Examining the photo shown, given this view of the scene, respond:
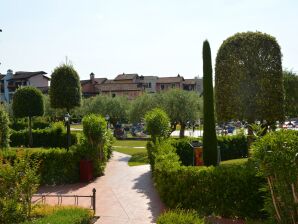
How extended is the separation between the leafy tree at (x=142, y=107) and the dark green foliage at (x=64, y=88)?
50.1 feet

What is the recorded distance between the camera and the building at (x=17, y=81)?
8112 cm

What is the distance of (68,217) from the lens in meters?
10.3

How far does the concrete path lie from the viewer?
1300 cm

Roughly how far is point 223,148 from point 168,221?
60.0ft

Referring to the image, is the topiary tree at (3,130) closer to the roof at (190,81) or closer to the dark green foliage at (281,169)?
the dark green foliage at (281,169)

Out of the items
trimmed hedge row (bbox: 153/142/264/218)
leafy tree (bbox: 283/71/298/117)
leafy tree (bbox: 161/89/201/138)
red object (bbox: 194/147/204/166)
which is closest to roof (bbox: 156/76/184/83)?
leafy tree (bbox: 283/71/298/117)

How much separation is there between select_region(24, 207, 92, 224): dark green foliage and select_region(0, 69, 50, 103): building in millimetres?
72193

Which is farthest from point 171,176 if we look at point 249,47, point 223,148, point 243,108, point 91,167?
point 223,148

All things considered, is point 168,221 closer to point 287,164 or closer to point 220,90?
point 287,164

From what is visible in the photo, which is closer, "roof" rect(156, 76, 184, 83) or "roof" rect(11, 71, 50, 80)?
"roof" rect(11, 71, 50, 80)

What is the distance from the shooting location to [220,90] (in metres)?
20.5

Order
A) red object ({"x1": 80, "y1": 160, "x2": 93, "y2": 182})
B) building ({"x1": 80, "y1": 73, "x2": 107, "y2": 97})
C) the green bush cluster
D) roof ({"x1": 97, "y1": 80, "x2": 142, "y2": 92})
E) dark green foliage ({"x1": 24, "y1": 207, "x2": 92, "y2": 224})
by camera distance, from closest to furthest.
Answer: dark green foliage ({"x1": 24, "y1": 207, "x2": 92, "y2": 224}) < red object ({"x1": 80, "y1": 160, "x2": 93, "y2": 182}) < the green bush cluster < roof ({"x1": 97, "y1": 80, "x2": 142, "y2": 92}) < building ({"x1": 80, "y1": 73, "x2": 107, "y2": 97})

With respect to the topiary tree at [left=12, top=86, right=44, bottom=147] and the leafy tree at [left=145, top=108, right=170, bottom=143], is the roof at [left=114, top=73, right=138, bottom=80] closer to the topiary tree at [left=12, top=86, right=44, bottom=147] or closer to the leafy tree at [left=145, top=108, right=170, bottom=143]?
the topiary tree at [left=12, top=86, right=44, bottom=147]

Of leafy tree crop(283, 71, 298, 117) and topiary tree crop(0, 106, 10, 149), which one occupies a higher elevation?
leafy tree crop(283, 71, 298, 117)
